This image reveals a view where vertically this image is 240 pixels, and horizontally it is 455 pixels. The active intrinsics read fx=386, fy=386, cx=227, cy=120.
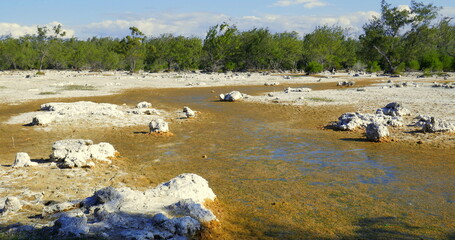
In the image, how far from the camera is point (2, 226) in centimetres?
579

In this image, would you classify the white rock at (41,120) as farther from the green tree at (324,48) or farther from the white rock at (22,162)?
the green tree at (324,48)

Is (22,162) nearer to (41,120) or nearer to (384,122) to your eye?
(41,120)

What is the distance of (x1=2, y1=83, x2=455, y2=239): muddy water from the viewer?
21.5 feet

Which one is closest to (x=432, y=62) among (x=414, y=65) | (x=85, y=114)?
(x=414, y=65)

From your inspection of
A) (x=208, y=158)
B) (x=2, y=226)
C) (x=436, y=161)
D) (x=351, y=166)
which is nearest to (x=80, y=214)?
(x=2, y=226)

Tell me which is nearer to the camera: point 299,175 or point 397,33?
point 299,175

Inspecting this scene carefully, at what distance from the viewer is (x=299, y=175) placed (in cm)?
952

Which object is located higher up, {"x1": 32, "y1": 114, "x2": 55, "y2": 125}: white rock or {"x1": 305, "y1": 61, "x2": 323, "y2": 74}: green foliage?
{"x1": 305, "y1": 61, "x2": 323, "y2": 74}: green foliage

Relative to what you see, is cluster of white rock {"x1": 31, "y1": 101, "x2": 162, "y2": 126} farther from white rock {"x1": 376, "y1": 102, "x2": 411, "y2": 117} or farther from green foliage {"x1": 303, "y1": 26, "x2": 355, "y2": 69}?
green foliage {"x1": 303, "y1": 26, "x2": 355, "y2": 69}

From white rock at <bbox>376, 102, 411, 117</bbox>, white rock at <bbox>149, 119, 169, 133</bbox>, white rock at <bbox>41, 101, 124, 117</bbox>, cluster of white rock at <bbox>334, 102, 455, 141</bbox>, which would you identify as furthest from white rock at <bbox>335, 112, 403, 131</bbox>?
white rock at <bbox>41, 101, 124, 117</bbox>

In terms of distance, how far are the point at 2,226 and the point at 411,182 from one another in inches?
321

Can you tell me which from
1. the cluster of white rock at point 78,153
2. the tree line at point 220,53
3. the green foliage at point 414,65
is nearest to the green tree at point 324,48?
the tree line at point 220,53

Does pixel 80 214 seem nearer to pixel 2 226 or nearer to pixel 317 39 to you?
pixel 2 226

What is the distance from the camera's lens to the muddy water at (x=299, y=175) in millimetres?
6539
